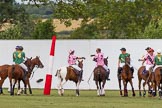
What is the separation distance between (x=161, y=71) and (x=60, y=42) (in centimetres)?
1404

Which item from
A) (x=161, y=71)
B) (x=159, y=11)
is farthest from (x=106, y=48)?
(x=159, y=11)

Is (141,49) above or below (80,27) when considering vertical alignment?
below

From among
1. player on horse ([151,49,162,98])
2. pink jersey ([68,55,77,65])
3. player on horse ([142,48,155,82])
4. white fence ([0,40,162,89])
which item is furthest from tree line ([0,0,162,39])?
player on horse ([151,49,162,98])

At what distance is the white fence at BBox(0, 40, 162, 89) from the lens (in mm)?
42938

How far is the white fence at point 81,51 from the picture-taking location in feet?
141

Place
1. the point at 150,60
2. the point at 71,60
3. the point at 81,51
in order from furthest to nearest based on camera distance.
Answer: the point at 81,51 → the point at 71,60 → the point at 150,60

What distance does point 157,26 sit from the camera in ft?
224

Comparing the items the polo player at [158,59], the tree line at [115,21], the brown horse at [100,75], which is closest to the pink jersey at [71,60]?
the brown horse at [100,75]

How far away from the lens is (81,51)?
4366 centimetres

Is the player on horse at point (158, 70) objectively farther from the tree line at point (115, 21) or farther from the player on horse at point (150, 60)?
the tree line at point (115, 21)

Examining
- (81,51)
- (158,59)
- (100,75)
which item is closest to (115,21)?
(81,51)

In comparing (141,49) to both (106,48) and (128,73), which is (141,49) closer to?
(106,48)

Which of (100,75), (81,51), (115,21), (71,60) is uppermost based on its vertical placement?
(115,21)

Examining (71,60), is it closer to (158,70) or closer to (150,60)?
(150,60)
